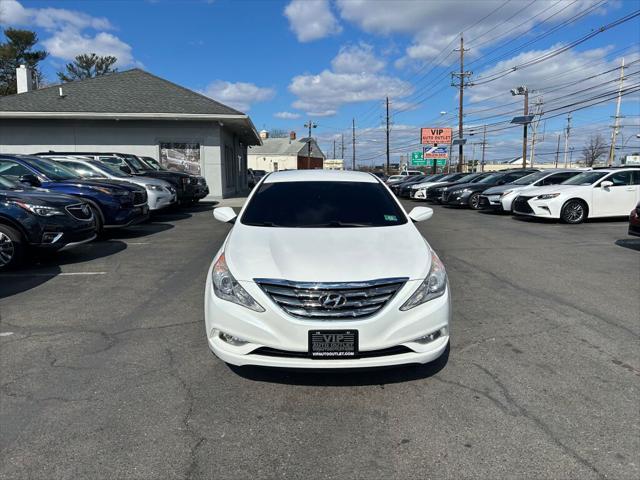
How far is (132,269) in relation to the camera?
7.23 meters

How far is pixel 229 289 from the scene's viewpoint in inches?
128

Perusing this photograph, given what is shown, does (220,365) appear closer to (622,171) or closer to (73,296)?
(73,296)

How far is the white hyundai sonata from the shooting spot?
3021mm

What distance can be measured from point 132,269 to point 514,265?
6.10 metres

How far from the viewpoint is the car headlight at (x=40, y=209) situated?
6.84 metres

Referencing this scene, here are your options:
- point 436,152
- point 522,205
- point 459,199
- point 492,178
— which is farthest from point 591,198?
point 436,152

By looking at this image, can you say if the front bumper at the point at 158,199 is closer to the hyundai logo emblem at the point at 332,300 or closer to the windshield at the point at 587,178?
the hyundai logo emblem at the point at 332,300

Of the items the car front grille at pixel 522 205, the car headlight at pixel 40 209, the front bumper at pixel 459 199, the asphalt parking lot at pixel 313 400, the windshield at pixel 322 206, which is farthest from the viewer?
the front bumper at pixel 459 199

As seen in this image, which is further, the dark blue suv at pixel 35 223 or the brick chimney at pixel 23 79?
the brick chimney at pixel 23 79

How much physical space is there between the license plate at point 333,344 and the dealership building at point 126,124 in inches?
748

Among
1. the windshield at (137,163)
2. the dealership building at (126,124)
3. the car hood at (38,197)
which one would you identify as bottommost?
the car hood at (38,197)

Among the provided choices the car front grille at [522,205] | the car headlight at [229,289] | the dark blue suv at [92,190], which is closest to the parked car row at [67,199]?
the dark blue suv at [92,190]

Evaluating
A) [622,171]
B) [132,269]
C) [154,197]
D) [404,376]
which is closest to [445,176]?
[622,171]

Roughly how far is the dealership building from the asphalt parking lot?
16695 mm
